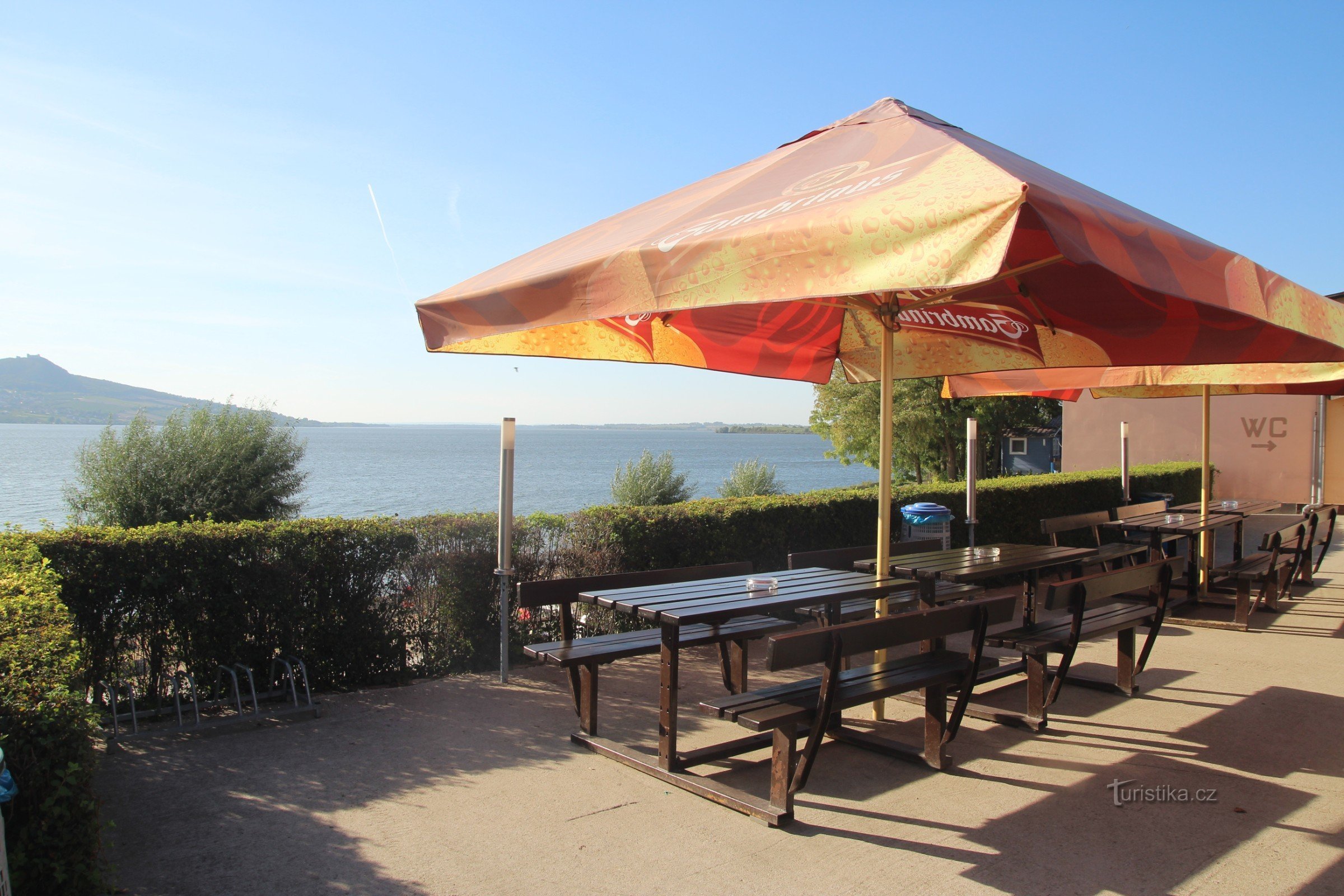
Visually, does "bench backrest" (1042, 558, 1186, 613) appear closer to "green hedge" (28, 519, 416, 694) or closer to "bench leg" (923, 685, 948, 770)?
"bench leg" (923, 685, 948, 770)

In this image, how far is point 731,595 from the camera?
4551 mm

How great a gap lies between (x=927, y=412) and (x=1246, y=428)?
53.4 feet

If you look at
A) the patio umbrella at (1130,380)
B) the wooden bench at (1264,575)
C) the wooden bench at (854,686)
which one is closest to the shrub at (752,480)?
the wooden bench at (1264,575)

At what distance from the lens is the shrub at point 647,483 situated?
2391 cm

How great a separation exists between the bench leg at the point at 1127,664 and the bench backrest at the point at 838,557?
151cm

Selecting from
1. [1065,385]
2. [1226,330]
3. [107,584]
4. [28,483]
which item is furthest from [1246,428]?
[28,483]

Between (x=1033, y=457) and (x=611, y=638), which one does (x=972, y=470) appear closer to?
(x=611, y=638)

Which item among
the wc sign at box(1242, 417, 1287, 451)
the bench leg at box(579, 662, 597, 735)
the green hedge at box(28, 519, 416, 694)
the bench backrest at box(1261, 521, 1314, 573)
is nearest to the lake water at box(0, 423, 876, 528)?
the green hedge at box(28, 519, 416, 694)

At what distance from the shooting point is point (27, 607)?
3699 mm

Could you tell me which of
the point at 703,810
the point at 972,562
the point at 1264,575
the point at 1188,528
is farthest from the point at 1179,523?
the point at 703,810

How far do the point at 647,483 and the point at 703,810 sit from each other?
66.3ft

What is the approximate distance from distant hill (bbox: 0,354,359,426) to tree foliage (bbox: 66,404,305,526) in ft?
564

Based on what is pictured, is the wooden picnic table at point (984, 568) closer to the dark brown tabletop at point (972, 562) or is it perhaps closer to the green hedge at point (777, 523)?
the dark brown tabletop at point (972, 562)

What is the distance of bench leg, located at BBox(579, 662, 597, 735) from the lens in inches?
184
